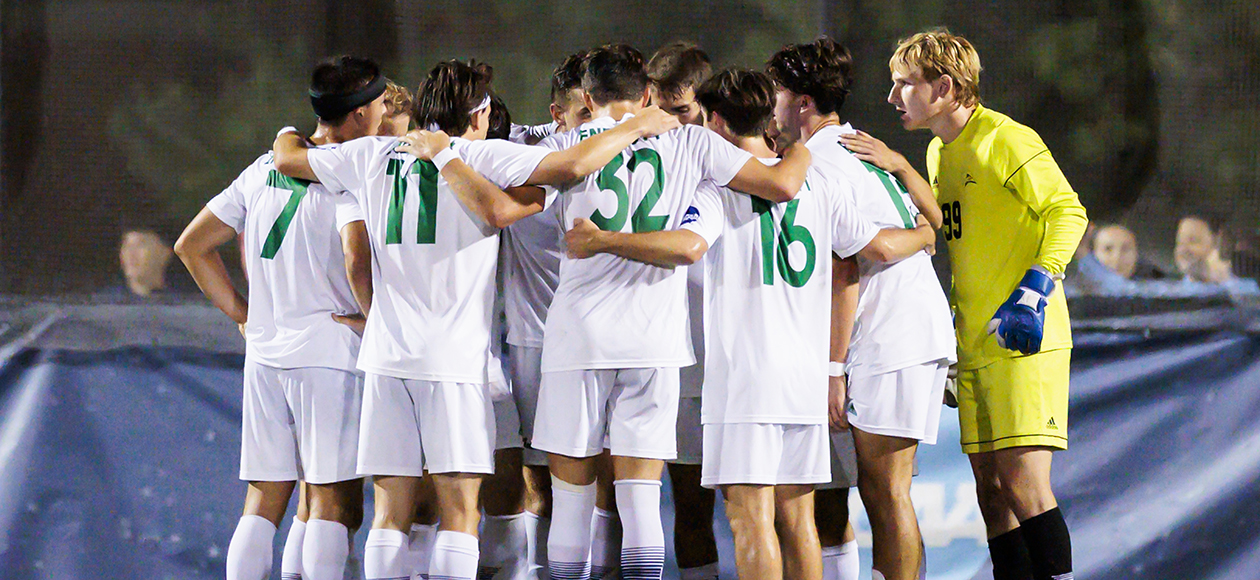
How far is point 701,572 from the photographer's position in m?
4.38

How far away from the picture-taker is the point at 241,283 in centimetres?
525

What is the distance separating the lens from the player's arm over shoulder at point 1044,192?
3.70 m

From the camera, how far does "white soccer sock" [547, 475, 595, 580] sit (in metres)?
3.65

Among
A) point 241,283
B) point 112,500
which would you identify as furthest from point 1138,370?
point 112,500

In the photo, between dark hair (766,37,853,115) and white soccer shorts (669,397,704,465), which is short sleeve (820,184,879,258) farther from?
white soccer shorts (669,397,704,465)

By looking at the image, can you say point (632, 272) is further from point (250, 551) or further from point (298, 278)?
point (250, 551)

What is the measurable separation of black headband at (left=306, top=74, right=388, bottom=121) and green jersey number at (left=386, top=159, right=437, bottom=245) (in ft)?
1.50

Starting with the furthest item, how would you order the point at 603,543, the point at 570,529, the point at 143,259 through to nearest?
the point at 143,259 → the point at 603,543 → the point at 570,529

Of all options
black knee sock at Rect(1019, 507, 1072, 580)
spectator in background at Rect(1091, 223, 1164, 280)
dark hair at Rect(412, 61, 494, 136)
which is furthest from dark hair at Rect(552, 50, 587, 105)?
spectator in background at Rect(1091, 223, 1164, 280)

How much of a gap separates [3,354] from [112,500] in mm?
779

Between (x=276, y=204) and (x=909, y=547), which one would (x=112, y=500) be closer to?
(x=276, y=204)

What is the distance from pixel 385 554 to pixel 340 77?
1578 millimetres

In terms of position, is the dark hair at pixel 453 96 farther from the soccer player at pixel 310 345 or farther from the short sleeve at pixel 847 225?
the short sleeve at pixel 847 225

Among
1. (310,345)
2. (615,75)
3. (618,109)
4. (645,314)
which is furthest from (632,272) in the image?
(310,345)
